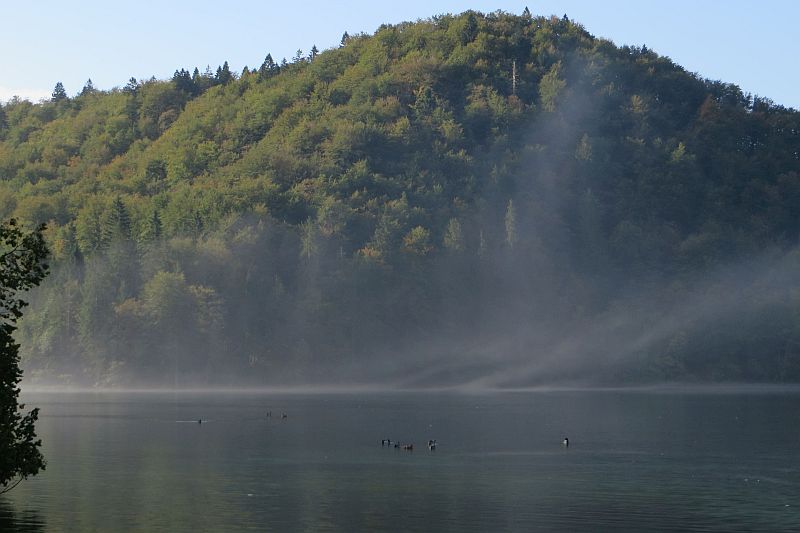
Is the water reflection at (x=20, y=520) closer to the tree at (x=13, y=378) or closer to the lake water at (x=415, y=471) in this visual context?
the lake water at (x=415, y=471)

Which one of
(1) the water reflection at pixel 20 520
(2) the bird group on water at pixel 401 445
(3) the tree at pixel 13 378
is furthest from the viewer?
(2) the bird group on water at pixel 401 445

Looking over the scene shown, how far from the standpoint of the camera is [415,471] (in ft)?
270

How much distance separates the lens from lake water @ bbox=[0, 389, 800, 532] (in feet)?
206

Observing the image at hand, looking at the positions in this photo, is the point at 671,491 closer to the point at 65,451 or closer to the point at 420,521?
the point at 420,521

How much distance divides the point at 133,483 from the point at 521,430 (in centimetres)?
4583

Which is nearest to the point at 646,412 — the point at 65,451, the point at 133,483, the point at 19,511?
the point at 65,451

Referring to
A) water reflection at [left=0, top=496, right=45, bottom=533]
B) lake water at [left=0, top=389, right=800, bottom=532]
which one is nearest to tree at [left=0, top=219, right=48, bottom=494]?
water reflection at [left=0, top=496, right=45, bottom=533]

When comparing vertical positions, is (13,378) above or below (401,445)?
above

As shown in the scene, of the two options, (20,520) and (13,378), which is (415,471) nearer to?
(20,520)

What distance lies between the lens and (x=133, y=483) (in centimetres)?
7544

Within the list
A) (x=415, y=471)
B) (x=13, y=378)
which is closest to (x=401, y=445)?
(x=415, y=471)

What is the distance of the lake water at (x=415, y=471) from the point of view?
62.7 m

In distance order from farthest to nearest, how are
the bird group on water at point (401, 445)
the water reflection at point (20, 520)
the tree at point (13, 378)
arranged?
the bird group on water at point (401, 445)
the water reflection at point (20, 520)
the tree at point (13, 378)

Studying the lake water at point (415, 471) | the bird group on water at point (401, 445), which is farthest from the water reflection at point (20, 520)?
the bird group on water at point (401, 445)
